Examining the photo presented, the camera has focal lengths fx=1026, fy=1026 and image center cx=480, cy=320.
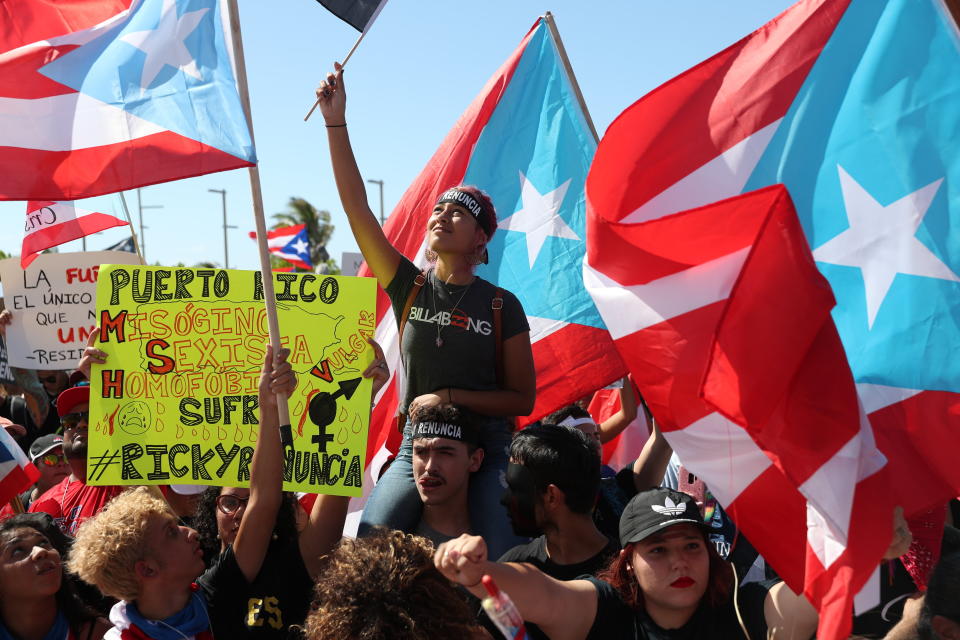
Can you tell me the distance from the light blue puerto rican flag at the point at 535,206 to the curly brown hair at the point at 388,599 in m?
2.57

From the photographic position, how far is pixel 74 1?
4.45m

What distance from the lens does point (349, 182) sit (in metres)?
4.27

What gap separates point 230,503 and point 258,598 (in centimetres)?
65

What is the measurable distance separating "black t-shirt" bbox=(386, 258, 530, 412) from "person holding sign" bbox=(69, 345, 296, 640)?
24.2 inches

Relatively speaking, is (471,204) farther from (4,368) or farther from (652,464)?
(4,368)

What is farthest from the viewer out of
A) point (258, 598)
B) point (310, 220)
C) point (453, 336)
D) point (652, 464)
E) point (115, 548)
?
point (310, 220)

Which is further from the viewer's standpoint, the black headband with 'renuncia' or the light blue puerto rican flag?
the light blue puerto rican flag

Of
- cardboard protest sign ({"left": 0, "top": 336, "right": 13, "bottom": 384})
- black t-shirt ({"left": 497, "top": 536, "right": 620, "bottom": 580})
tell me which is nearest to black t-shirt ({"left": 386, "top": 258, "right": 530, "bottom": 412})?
black t-shirt ({"left": 497, "top": 536, "right": 620, "bottom": 580})

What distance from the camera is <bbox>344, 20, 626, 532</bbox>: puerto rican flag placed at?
529cm

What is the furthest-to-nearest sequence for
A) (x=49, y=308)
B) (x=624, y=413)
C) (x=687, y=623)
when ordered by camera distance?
1. (x=49, y=308)
2. (x=624, y=413)
3. (x=687, y=623)

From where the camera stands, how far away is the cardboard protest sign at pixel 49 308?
789 centimetres

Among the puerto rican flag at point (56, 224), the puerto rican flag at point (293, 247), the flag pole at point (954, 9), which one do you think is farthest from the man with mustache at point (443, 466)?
the puerto rican flag at point (293, 247)

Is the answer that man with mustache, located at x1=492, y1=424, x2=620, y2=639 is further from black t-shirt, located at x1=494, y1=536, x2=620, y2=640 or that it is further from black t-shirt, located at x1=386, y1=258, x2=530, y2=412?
black t-shirt, located at x1=386, y1=258, x2=530, y2=412

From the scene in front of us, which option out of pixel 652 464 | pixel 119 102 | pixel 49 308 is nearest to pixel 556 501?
pixel 652 464
